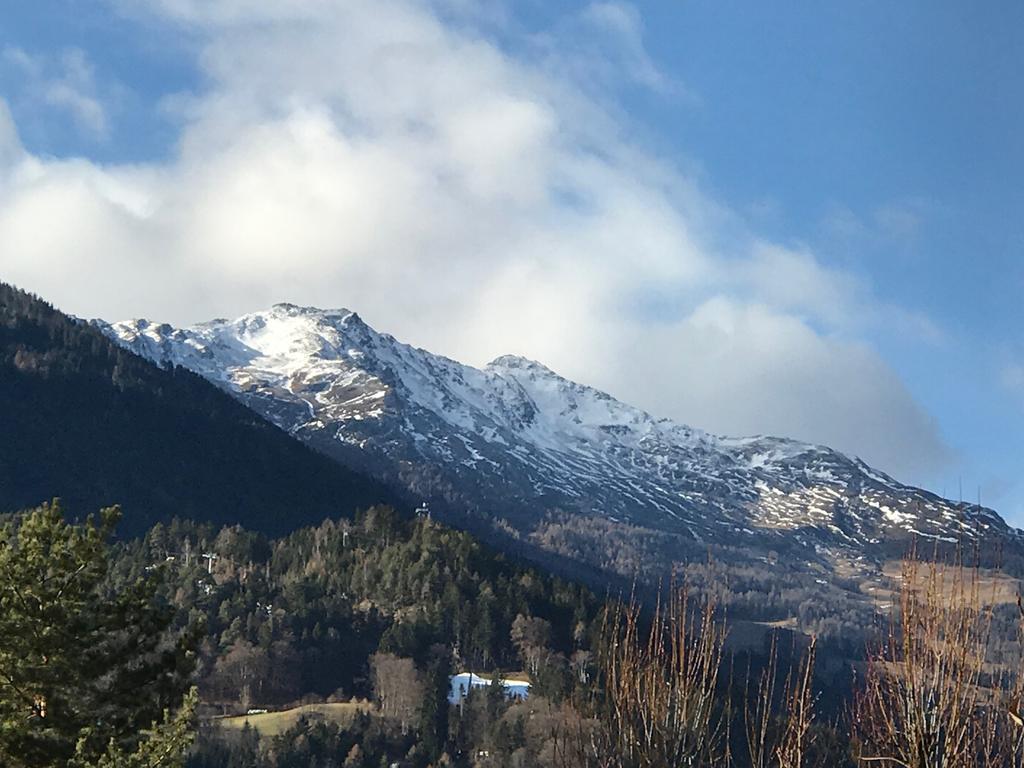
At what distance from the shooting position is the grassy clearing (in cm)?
14775

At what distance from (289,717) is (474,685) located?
29687 mm

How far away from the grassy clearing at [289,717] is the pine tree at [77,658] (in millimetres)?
121640

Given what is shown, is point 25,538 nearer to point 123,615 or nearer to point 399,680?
→ point 123,615

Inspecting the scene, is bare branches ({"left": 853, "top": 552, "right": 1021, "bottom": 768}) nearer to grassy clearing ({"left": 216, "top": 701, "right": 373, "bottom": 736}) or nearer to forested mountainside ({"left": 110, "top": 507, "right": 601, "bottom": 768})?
forested mountainside ({"left": 110, "top": 507, "right": 601, "bottom": 768})

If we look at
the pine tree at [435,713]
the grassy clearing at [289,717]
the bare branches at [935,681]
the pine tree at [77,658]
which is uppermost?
the bare branches at [935,681]

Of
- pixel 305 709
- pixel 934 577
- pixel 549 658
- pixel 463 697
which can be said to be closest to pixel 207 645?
pixel 305 709

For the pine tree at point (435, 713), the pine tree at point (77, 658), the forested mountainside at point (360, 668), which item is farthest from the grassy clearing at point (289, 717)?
the pine tree at point (77, 658)

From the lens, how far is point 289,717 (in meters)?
154

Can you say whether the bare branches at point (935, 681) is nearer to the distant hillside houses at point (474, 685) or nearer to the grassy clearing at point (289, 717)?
the grassy clearing at point (289, 717)

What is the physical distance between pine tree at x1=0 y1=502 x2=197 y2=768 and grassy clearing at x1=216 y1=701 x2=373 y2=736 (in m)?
122

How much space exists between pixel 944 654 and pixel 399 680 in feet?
501

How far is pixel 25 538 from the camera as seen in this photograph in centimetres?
2816

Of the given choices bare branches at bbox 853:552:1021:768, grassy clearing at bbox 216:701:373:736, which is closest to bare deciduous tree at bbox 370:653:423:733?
grassy clearing at bbox 216:701:373:736

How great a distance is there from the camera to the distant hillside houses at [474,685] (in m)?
164
